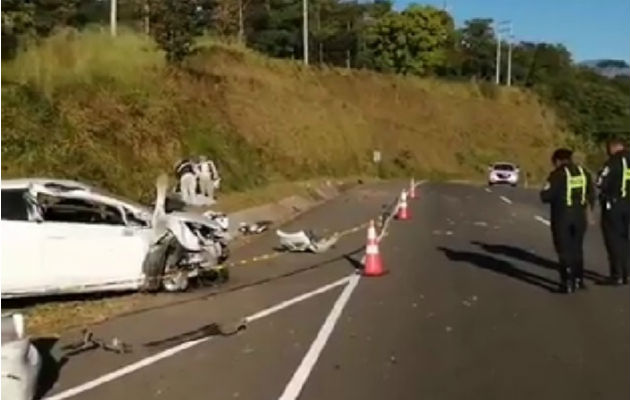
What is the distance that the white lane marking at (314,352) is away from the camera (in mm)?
9102

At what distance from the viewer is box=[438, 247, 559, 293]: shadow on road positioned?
645 inches

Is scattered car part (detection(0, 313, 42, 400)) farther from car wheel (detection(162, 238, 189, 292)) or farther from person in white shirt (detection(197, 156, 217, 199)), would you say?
person in white shirt (detection(197, 156, 217, 199))

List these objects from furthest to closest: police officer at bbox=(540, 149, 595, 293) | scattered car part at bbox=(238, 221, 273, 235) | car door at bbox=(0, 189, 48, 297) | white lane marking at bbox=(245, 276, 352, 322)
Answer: scattered car part at bbox=(238, 221, 273, 235) < police officer at bbox=(540, 149, 595, 293) < white lane marking at bbox=(245, 276, 352, 322) < car door at bbox=(0, 189, 48, 297)

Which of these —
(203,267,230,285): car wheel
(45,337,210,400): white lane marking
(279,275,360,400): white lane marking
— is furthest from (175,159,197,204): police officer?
(45,337,210,400): white lane marking

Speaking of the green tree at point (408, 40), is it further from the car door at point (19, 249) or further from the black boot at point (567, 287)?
the car door at point (19, 249)

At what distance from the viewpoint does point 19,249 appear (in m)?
13.2

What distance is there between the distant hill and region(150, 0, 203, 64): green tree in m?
92.1

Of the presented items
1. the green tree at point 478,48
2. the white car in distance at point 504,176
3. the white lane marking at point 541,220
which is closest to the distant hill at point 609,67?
the green tree at point 478,48

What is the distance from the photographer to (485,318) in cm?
1309

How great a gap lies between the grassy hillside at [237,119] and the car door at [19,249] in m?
13.7

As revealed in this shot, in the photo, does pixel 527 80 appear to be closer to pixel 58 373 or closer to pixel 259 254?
pixel 259 254

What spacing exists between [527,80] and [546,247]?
341ft

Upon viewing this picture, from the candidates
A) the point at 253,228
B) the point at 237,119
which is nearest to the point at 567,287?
the point at 253,228

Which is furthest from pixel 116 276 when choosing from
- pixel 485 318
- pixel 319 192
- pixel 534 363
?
pixel 319 192
